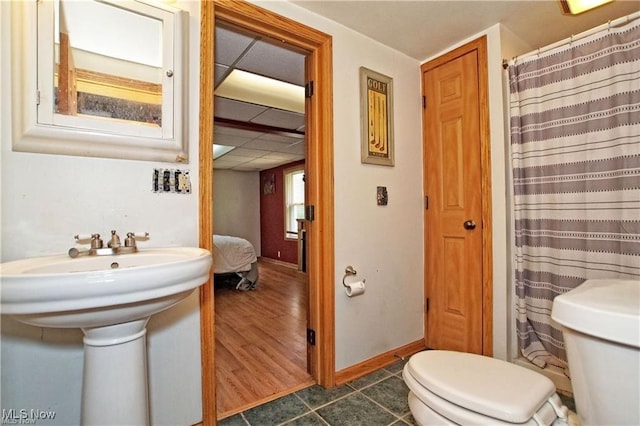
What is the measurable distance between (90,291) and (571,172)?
2.18 metres

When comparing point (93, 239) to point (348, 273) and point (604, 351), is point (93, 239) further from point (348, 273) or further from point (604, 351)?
point (604, 351)

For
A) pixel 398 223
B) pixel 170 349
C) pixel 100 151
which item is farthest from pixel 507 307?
pixel 100 151

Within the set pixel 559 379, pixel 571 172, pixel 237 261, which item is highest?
pixel 571 172

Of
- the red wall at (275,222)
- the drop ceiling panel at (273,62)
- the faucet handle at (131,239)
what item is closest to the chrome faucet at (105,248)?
the faucet handle at (131,239)

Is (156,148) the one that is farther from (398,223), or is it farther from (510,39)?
(510,39)

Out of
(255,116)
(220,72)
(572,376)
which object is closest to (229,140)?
(255,116)

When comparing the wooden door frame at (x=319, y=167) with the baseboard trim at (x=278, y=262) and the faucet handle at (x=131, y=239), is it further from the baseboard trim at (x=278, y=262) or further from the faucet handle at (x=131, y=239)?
the baseboard trim at (x=278, y=262)

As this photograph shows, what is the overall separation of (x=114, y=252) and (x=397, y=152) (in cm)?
179

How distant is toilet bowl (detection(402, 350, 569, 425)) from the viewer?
0.87 metres

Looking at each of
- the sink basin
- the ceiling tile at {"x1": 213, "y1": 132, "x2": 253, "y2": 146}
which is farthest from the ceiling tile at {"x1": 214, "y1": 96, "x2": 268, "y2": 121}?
the sink basin

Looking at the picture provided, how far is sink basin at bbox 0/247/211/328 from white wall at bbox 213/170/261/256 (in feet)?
20.5

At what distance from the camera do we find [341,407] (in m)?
1.56

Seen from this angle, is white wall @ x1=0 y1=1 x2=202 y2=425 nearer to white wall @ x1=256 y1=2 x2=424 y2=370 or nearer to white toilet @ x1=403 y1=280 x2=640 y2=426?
white wall @ x1=256 y1=2 x2=424 y2=370

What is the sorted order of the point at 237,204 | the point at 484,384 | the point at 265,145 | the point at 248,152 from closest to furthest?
1. the point at 484,384
2. the point at 265,145
3. the point at 248,152
4. the point at 237,204
